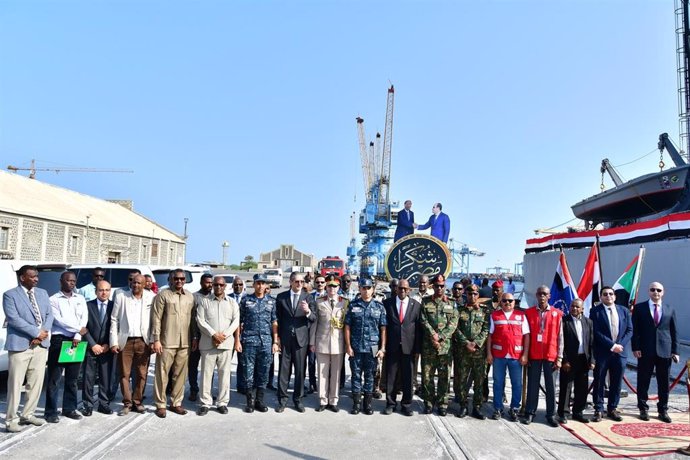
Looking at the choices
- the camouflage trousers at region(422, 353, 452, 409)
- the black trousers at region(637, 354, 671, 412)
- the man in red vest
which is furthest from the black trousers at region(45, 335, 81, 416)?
the black trousers at region(637, 354, 671, 412)

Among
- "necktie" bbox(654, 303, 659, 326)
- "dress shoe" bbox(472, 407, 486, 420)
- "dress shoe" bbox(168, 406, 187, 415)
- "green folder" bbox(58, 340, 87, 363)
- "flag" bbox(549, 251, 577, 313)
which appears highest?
"flag" bbox(549, 251, 577, 313)

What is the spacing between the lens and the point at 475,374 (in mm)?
5941

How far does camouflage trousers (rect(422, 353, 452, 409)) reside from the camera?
595 centimetres

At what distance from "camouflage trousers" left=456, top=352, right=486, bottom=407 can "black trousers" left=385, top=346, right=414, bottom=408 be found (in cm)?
64

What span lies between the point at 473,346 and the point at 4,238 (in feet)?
98.1

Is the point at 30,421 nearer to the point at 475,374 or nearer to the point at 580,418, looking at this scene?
the point at 475,374

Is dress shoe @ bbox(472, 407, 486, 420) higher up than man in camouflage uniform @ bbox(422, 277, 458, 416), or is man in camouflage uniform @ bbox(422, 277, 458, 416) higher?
man in camouflage uniform @ bbox(422, 277, 458, 416)

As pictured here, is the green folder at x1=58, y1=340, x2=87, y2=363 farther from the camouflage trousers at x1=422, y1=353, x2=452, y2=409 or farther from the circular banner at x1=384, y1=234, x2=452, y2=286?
the circular banner at x1=384, y1=234, x2=452, y2=286

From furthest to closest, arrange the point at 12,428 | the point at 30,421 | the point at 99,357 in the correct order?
the point at 99,357, the point at 30,421, the point at 12,428

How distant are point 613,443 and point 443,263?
5.36 m

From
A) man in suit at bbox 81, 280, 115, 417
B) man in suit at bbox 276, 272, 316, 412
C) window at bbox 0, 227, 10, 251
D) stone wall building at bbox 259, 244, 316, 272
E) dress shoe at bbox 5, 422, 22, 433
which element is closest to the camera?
dress shoe at bbox 5, 422, 22, 433

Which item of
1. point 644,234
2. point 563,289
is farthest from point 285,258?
point 563,289

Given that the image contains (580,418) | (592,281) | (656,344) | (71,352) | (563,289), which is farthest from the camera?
(563,289)

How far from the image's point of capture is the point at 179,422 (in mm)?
5438
